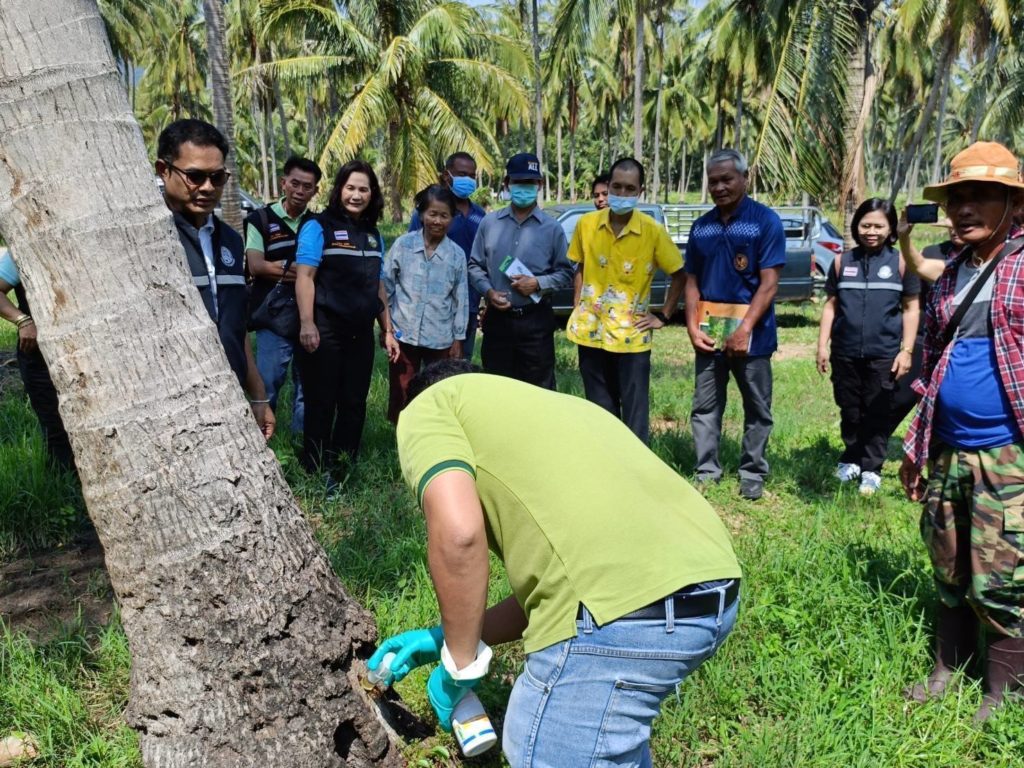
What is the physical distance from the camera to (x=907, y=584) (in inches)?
133

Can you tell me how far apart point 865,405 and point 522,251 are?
8.18 feet

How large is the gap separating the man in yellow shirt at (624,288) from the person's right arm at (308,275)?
1.64 m

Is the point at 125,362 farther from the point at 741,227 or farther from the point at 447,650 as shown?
the point at 741,227

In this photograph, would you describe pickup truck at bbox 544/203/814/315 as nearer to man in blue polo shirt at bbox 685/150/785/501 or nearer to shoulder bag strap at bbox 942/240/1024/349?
man in blue polo shirt at bbox 685/150/785/501

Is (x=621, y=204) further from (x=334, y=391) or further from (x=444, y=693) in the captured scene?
(x=444, y=693)

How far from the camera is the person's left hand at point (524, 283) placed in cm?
498

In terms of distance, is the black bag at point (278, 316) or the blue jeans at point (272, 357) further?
the blue jeans at point (272, 357)

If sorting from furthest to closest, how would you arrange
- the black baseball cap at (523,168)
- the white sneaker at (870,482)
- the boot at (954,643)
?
the black baseball cap at (523,168) → the white sneaker at (870,482) → the boot at (954,643)

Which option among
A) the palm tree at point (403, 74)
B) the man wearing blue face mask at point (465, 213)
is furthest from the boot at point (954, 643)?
the palm tree at point (403, 74)

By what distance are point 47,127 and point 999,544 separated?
3.06 meters

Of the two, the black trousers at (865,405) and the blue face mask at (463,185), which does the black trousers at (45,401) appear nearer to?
the blue face mask at (463,185)

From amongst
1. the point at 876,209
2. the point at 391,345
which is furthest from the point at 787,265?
the point at 391,345

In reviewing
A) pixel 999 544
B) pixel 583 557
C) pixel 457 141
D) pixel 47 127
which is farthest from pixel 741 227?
pixel 457 141

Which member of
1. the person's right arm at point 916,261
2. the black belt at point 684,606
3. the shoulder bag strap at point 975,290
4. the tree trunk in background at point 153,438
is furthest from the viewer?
the person's right arm at point 916,261
